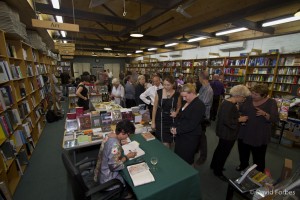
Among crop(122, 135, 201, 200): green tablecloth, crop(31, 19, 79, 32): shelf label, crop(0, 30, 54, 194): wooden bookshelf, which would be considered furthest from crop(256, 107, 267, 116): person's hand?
crop(0, 30, 54, 194): wooden bookshelf

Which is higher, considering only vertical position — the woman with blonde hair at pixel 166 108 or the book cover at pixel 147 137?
the woman with blonde hair at pixel 166 108

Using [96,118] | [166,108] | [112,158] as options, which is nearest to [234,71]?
[166,108]

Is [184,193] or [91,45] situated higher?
[91,45]

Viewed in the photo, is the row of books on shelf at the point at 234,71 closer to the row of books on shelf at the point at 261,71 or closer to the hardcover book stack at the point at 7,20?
the row of books on shelf at the point at 261,71

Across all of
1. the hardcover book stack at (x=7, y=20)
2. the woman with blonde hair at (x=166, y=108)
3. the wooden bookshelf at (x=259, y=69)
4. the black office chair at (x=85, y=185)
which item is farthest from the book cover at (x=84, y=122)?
the wooden bookshelf at (x=259, y=69)

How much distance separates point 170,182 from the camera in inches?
56.6

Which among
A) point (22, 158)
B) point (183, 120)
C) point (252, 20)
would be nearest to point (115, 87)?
point (22, 158)

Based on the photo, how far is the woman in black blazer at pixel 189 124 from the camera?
6.55ft

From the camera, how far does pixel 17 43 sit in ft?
10.0

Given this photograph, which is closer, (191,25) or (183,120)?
(183,120)

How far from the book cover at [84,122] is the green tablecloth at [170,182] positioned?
1.31m

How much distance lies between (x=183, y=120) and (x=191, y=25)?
4734 millimetres

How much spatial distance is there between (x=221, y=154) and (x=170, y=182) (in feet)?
4.98

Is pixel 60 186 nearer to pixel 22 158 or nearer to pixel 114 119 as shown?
pixel 22 158
